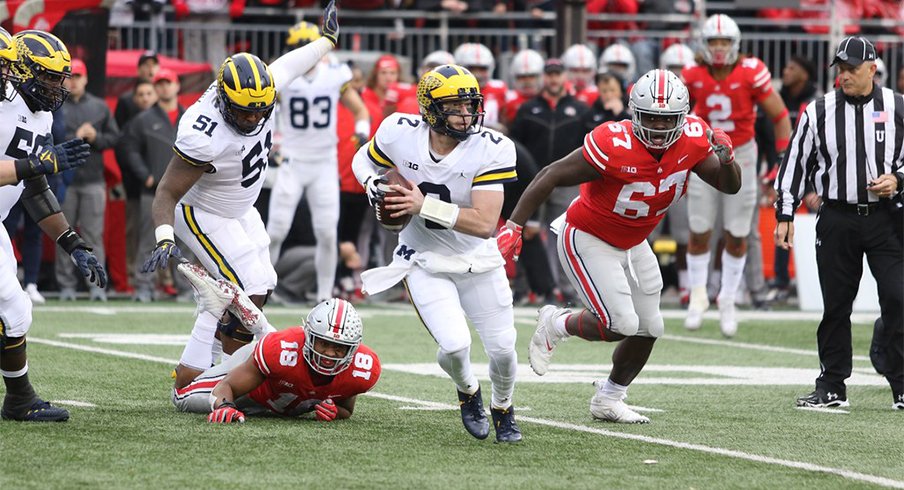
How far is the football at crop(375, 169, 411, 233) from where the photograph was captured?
19.2 ft

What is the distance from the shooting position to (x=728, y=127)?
35.4 ft

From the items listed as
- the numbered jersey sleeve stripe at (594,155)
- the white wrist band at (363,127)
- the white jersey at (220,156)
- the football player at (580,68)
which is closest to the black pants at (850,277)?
the numbered jersey sleeve stripe at (594,155)

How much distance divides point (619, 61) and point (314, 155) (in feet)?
11.9

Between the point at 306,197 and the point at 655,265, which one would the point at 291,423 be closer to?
the point at 655,265

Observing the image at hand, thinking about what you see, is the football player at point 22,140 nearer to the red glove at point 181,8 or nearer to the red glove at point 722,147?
the red glove at point 722,147

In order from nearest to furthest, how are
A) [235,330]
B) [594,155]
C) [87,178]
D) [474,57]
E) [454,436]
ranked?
[454,436], [594,155], [235,330], [87,178], [474,57]

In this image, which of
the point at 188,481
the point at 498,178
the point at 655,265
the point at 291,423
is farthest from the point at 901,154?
the point at 188,481

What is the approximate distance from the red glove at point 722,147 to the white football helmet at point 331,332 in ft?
5.93

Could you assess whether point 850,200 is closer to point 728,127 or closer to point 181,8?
point 728,127

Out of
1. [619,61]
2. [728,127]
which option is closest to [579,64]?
[619,61]

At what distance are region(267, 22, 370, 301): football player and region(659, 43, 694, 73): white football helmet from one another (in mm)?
3241

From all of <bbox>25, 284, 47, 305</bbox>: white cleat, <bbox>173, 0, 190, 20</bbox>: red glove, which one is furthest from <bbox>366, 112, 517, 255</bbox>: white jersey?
<bbox>173, 0, 190, 20</bbox>: red glove

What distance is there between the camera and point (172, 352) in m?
9.08

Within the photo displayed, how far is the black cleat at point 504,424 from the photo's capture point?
599 centimetres
